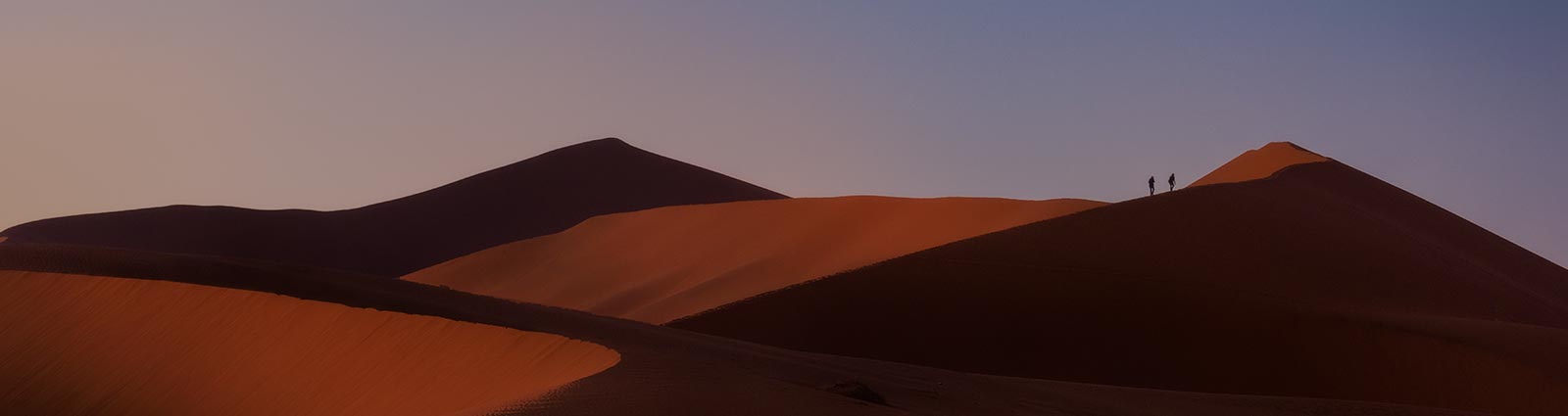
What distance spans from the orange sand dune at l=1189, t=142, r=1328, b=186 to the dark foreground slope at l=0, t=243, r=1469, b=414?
24.7 metres

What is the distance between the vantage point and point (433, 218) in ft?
207

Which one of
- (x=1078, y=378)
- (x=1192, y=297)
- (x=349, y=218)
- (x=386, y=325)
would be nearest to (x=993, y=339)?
(x=1078, y=378)

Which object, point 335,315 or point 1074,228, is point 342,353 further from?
point 1074,228

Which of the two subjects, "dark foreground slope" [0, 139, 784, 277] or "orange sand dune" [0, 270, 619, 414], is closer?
"orange sand dune" [0, 270, 619, 414]

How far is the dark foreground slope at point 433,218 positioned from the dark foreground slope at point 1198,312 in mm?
26871

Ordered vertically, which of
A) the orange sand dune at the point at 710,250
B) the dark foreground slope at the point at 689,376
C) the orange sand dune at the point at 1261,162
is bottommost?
the dark foreground slope at the point at 689,376

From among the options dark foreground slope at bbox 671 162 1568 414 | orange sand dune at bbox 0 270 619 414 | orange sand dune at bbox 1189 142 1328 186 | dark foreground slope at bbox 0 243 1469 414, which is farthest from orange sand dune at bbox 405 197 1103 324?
orange sand dune at bbox 0 270 619 414

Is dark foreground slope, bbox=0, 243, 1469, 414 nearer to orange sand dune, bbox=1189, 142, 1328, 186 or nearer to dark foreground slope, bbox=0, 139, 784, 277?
orange sand dune, bbox=1189, 142, 1328, 186

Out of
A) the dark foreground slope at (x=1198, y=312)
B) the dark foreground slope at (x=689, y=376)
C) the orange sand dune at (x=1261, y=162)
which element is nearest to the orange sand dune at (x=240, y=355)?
the dark foreground slope at (x=689, y=376)

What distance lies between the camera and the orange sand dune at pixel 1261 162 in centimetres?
4453

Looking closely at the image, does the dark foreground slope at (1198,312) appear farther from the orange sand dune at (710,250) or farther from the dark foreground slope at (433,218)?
the dark foreground slope at (433,218)

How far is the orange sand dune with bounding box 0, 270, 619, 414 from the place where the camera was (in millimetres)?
15891

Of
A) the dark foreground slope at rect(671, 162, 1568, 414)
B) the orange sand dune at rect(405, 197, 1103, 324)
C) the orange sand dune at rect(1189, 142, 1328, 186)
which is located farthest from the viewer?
the orange sand dune at rect(1189, 142, 1328, 186)

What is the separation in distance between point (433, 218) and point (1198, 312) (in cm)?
4120
